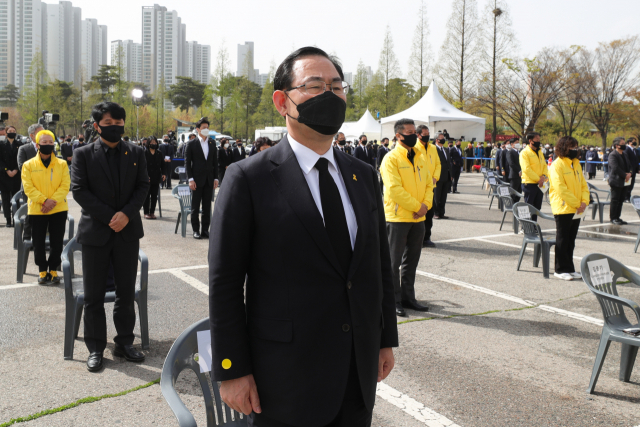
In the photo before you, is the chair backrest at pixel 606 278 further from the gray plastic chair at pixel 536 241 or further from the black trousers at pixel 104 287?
the black trousers at pixel 104 287

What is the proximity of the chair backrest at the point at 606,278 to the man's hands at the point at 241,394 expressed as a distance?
3193 millimetres

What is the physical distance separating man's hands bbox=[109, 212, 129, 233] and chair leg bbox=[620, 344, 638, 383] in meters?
4.12

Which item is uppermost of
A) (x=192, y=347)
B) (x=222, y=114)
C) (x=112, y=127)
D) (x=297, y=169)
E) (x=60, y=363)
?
(x=222, y=114)

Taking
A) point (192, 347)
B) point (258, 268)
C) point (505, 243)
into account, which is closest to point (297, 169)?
point (258, 268)

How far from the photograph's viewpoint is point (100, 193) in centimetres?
445

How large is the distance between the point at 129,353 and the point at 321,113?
3.29m

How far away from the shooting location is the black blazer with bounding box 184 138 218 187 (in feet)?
33.2

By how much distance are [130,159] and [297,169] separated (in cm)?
309

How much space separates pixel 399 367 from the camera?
4438mm

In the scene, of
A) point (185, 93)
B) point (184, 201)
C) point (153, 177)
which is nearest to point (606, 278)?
point (184, 201)

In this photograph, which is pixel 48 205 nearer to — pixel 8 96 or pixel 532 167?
pixel 532 167

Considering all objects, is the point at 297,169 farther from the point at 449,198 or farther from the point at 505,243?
the point at 449,198

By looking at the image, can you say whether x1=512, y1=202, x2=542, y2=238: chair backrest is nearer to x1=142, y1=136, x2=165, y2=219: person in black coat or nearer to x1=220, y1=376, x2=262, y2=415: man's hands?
x1=220, y1=376, x2=262, y2=415: man's hands

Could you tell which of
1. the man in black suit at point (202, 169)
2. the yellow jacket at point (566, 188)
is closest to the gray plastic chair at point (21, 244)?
the man in black suit at point (202, 169)
